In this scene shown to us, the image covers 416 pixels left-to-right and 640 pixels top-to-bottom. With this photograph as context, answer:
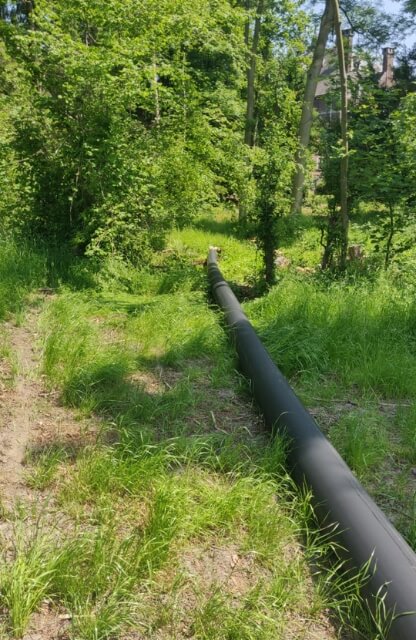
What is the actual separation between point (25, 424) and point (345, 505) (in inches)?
73.6

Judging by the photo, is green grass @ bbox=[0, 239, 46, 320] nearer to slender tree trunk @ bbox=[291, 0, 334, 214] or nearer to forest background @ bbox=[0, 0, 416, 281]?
forest background @ bbox=[0, 0, 416, 281]

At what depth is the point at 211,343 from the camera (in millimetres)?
4973

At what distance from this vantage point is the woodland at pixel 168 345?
6.99ft

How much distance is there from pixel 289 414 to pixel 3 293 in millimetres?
3244

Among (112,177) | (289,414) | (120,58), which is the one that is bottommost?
(289,414)

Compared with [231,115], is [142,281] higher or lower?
lower

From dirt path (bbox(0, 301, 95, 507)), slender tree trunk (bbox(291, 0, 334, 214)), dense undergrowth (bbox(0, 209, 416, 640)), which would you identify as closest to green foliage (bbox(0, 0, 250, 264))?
dense undergrowth (bbox(0, 209, 416, 640))

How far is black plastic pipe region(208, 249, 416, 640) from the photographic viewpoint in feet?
6.50

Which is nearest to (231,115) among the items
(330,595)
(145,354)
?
(145,354)

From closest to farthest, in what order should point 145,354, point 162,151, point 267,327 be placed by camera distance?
point 145,354 → point 267,327 → point 162,151

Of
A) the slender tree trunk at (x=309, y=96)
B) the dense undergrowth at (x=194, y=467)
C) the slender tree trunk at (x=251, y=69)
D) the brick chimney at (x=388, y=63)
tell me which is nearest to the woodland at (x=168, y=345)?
the dense undergrowth at (x=194, y=467)

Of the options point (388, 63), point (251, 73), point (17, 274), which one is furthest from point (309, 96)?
point (17, 274)

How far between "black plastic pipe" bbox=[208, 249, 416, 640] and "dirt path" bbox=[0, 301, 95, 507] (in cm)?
118

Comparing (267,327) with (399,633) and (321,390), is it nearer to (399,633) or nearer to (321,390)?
(321,390)
